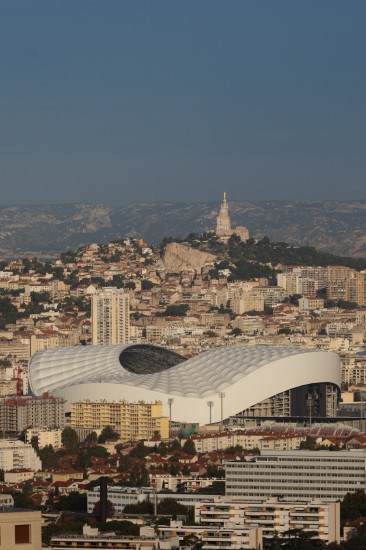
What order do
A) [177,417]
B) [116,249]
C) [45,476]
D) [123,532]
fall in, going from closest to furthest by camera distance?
1. [123,532]
2. [45,476]
3. [177,417]
4. [116,249]

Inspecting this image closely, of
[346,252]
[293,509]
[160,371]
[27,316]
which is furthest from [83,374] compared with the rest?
[346,252]

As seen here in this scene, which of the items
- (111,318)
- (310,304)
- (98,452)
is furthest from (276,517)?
(310,304)

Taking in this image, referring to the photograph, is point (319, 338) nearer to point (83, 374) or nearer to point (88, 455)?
point (83, 374)

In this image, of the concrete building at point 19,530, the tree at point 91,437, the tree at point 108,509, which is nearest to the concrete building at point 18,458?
the tree at point 91,437

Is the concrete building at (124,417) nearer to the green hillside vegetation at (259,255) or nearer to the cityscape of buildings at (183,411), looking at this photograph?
the cityscape of buildings at (183,411)

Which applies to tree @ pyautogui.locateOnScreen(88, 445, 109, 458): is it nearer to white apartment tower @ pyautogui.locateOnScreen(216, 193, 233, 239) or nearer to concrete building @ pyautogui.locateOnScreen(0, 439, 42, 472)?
concrete building @ pyautogui.locateOnScreen(0, 439, 42, 472)

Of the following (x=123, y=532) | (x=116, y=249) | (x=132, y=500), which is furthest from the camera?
(x=116, y=249)
